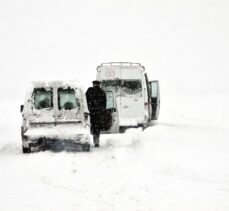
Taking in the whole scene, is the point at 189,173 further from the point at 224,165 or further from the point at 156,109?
the point at 156,109

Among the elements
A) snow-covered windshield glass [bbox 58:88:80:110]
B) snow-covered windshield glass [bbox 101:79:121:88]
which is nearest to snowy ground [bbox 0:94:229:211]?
snow-covered windshield glass [bbox 58:88:80:110]

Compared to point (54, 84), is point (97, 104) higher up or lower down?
lower down

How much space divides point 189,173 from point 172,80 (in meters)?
90.5

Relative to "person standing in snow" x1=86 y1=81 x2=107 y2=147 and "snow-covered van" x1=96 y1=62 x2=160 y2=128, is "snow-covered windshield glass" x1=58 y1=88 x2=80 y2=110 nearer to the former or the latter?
"person standing in snow" x1=86 y1=81 x2=107 y2=147

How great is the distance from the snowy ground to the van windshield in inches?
147

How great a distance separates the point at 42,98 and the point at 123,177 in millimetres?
4558

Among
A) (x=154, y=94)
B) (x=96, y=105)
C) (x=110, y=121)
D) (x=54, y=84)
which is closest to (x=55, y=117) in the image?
(x=54, y=84)

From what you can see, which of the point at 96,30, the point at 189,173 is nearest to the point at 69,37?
the point at 96,30

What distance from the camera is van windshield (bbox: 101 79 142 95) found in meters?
19.7

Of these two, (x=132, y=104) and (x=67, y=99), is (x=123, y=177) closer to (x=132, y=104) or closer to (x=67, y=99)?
(x=67, y=99)

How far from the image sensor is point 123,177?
1022 cm

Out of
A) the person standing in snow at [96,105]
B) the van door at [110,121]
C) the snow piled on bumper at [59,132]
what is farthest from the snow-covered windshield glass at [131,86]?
the snow piled on bumper at [59,132]

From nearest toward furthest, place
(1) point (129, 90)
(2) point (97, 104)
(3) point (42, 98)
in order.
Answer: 1. (3) point (42, 98)
2. (2) point (97, 104)
3. (1) point (129, 90)

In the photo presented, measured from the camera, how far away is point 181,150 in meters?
13.9
